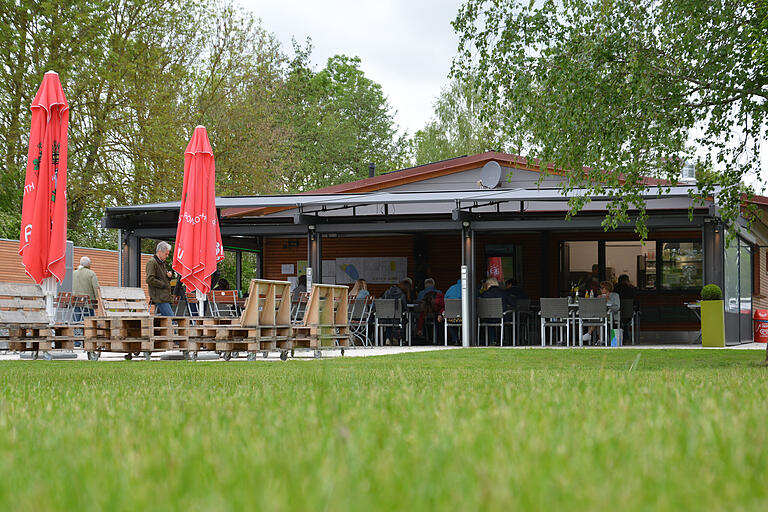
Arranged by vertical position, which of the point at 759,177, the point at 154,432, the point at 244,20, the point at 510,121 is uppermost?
the point at 244,20

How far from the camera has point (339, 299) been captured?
14766 millimetres

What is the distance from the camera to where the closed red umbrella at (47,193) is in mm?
12875

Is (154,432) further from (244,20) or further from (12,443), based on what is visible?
(244,20)

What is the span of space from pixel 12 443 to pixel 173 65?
28.3 m

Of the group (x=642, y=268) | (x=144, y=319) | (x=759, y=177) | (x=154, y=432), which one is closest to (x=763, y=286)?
(x=642, y=268)

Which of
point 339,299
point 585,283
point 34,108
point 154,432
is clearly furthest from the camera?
point 585,283

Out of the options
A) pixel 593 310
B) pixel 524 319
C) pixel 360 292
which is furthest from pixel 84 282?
pixel 524 319

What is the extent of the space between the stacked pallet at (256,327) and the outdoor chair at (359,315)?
251 inches

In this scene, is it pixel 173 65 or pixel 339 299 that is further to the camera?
pixel 173 65

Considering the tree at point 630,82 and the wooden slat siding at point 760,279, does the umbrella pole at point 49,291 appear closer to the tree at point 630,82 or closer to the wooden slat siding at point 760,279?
the tree at point 630,82

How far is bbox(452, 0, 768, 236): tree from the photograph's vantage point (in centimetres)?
1070

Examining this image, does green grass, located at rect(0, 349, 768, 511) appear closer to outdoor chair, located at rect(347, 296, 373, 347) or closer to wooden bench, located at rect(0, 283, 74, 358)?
wooden bench, located at rect(0, 283, 74, 358)

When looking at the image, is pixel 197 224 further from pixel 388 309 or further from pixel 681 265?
pixel 681 265

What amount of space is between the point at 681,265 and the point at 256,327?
14.3 meters
